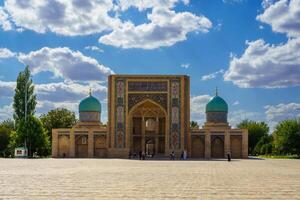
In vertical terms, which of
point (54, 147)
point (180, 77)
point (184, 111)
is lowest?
point (54, 147)

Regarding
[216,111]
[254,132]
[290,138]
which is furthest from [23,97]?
[254,132]

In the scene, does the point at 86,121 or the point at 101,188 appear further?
the point at 86,121

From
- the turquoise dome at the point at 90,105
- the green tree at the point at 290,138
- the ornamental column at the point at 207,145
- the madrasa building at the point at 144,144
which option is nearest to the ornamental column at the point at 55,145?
the madrasa building at the point at 144,144

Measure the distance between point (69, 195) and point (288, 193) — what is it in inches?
222

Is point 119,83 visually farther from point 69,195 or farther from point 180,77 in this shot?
point 69,195

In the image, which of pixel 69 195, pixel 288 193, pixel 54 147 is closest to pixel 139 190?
pixel 69 195

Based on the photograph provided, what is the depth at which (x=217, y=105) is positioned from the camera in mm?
58281

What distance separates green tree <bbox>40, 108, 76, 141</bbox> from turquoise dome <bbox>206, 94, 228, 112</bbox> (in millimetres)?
23984

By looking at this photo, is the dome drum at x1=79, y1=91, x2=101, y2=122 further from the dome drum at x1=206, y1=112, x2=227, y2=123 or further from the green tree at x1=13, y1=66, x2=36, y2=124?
the dome drum at x1=206, y1=112, x2=227, y2=123

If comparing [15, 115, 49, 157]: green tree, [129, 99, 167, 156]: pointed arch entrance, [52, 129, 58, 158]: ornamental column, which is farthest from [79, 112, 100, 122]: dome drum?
[15, 115, 49, 157]: green tree

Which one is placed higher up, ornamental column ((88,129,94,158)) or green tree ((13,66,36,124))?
green tree ((13,66,36,124))

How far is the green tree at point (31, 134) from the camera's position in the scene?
5303cm

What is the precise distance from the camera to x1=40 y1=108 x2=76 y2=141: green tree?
73569 mm

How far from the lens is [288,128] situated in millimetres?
53469
